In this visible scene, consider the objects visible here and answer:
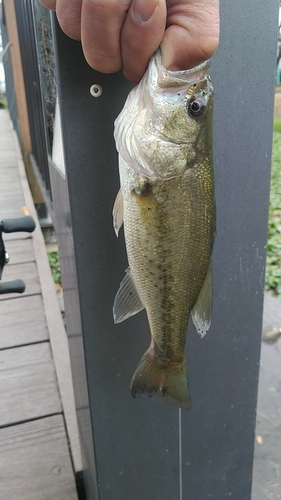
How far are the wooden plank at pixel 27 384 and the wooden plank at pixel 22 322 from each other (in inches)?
2.4

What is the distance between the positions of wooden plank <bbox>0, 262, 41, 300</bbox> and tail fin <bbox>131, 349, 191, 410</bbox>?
1794mm

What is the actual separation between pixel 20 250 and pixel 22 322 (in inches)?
36.4

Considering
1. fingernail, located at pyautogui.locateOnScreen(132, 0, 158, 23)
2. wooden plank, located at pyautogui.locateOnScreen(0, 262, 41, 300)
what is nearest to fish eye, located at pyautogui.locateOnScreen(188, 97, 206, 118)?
fingernail, located at pyautogui.locateOnScreen(132, 0, 158, 23)

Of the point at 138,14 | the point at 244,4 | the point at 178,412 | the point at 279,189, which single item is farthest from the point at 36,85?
the point at 279,189

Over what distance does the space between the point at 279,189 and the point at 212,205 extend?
601 centimetres

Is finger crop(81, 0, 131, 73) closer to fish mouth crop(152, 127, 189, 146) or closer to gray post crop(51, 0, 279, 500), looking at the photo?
fish mouth crop(152, 127, 189, 146)

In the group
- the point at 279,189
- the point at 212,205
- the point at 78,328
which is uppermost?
the point at 212,205

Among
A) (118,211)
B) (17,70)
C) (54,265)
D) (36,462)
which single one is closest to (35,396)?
(36,462)

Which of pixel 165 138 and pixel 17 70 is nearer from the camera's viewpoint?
pixel 165 138

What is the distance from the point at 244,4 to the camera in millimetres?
1478

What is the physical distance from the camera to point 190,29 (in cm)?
92

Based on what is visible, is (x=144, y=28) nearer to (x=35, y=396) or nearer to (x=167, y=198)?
(x=167, y=198)

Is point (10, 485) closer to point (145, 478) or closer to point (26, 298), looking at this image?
point (145, 478)

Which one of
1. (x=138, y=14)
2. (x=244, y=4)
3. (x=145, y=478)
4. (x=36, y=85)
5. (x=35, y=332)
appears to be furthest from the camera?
(x=36, y=85)
